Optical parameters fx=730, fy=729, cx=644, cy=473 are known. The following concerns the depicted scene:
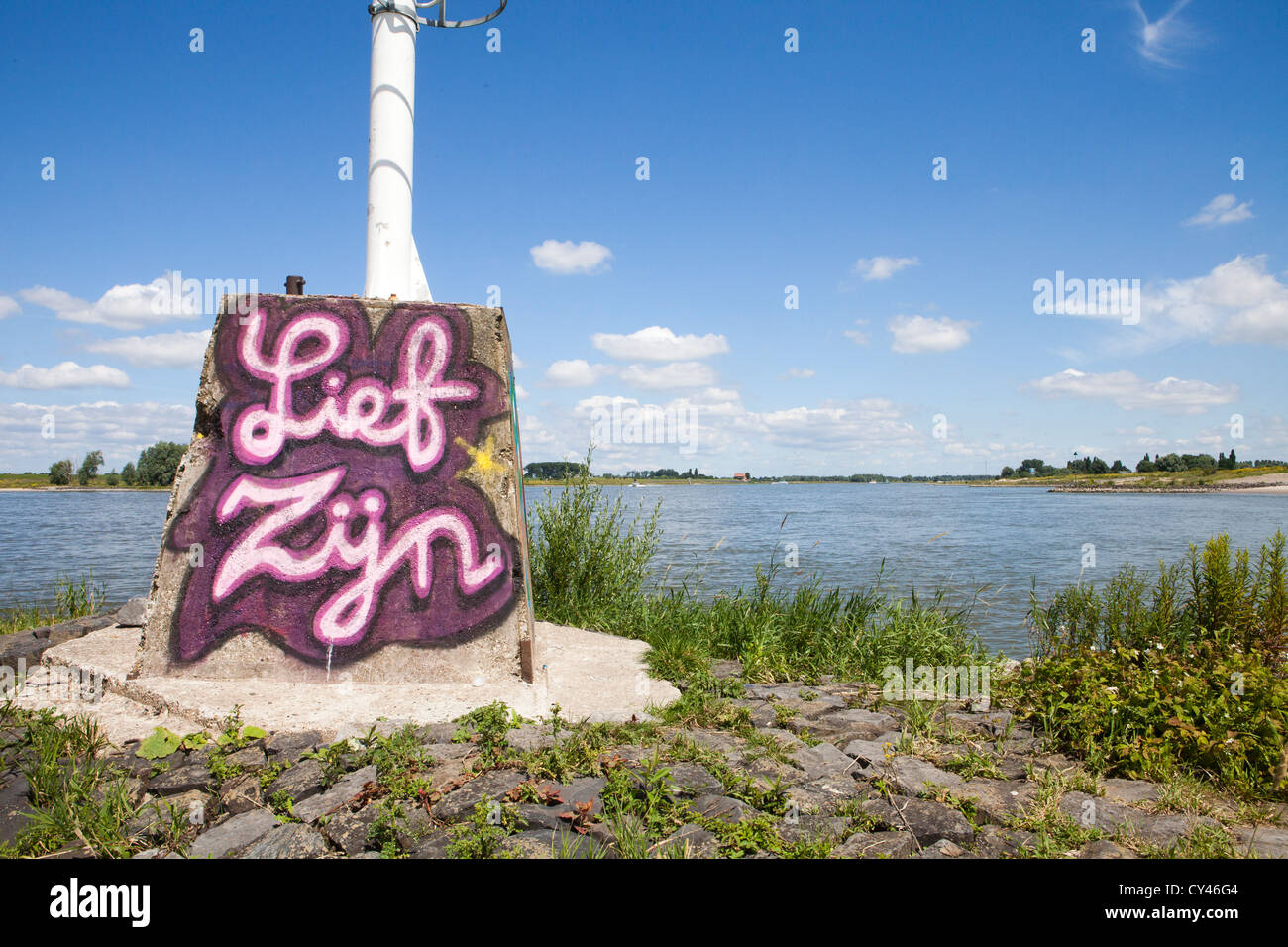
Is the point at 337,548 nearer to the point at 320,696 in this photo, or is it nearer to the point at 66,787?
the point at 320,696

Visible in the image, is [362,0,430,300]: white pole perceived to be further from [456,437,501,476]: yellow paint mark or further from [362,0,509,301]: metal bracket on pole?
[456,437,501,476]: yellow paint mark

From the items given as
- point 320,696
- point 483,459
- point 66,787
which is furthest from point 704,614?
point 66,787

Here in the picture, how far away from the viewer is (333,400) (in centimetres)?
572

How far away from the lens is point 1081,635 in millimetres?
7641

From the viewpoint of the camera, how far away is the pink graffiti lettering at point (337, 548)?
546cm

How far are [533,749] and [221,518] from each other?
3.12 meters

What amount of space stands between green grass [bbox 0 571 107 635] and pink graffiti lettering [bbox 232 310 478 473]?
5447mm

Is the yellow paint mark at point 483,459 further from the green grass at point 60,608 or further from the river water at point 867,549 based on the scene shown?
the green grass at point 60,608

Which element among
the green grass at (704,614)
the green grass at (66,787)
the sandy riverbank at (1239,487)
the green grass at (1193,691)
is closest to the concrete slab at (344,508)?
the green grass at (66,787)

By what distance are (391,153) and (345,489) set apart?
10.9 feet

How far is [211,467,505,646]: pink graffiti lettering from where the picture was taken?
5.46 meters

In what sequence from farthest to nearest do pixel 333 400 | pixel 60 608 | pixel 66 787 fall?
1. pixel 60 608
2. pixel 333 400
3. pixel 66 787

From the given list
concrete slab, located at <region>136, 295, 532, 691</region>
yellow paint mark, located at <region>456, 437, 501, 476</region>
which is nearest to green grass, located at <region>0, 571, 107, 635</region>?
concrete slab, located at <region>136, 295, 532, 691</region>
